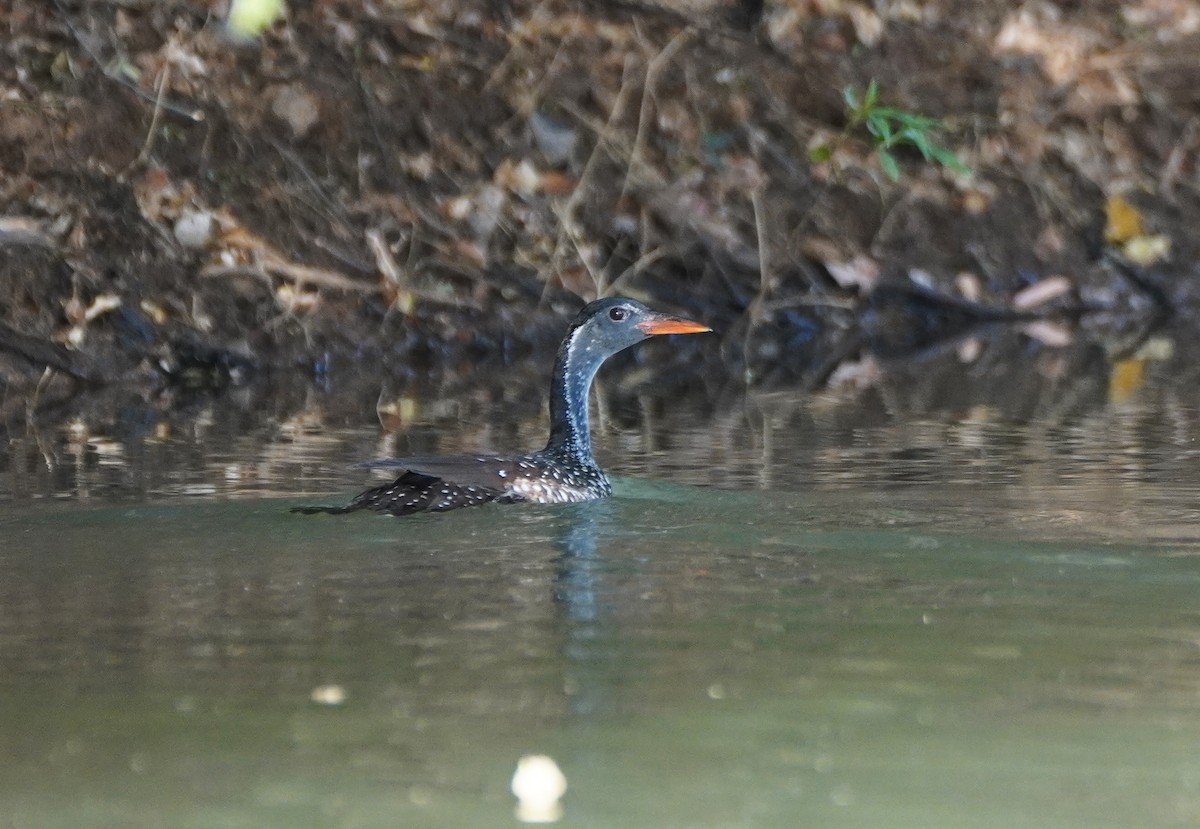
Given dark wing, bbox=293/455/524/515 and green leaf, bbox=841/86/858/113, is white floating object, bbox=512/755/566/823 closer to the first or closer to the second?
dark wing, bbox=293/455/524/515

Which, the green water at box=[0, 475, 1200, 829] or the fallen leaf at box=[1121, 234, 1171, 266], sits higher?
the fallen leaf at box=[1121, 234, 1171, 266]

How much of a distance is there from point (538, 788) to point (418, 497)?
11.9 ft

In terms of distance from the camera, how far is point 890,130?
18.0 metres

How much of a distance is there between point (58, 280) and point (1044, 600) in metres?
10.0

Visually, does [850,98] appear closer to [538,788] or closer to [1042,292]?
[1042,292]

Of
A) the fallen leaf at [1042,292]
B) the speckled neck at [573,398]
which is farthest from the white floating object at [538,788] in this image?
the fallen leaf at [1042,292]

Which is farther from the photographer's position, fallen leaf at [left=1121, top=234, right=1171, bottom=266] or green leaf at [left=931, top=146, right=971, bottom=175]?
fallen leaf at [left=1121, top=234, right=1171, bottom=266]

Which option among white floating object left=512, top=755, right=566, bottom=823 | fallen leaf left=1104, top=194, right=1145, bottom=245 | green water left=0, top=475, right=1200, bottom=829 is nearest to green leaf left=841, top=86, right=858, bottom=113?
fallen leaf left=1104, top=194, right=1145, bottom=245

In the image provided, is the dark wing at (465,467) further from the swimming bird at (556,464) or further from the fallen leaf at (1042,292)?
the fallen leaf at (1042,292)

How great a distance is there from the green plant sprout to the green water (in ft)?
32.8

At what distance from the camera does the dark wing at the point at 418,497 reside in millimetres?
7516

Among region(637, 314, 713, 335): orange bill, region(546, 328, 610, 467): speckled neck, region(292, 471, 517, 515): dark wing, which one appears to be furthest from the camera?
region(637, 314, 713, 335): orange bill

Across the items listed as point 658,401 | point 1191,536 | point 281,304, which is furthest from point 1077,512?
point 281,304

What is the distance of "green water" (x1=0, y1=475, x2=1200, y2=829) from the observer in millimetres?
3926
